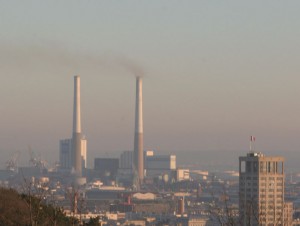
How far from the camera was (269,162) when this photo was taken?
337 ft

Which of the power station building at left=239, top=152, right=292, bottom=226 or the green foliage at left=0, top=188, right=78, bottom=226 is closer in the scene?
the green foliage at left=0, top=188, right=78, bottom=226

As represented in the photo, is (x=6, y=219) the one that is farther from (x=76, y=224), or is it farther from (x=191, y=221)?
(x=191, y=221)

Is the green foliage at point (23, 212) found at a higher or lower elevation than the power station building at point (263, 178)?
lower

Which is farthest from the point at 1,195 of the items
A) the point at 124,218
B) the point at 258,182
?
the point at 124,218

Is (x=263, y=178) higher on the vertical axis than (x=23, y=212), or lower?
higher

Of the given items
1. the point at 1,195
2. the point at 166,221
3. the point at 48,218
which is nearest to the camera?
the point at 48,218

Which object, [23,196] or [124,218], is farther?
[124,218]

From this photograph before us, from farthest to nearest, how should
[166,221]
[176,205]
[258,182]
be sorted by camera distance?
[176,205] → [166,221] → [258,182]

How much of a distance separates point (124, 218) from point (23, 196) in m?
118

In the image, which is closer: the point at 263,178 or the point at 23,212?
the point at 23,212

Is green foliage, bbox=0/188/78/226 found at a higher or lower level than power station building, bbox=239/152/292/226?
lower

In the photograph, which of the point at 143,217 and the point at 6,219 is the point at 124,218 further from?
the point at 6,219

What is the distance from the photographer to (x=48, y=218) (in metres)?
41.5

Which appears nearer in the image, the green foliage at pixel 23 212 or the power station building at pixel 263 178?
the green foliage at pixel 23 212
